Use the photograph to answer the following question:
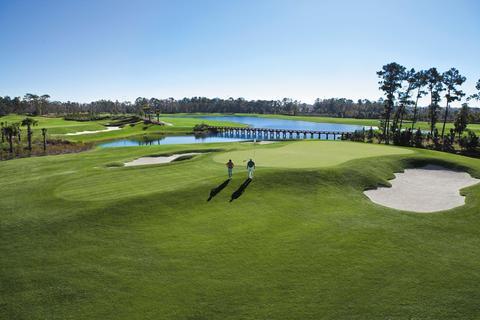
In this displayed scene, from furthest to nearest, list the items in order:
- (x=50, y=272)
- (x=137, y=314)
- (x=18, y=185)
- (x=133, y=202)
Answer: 1. (x=18, y=185)
2. (x=133, y=202)
3. (x=50, y=272)
4. (x=137, y=314)

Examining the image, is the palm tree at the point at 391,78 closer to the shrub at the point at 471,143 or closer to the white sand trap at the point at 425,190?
the shrub at the point at 471,143

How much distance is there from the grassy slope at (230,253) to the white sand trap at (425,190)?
1.19 meters

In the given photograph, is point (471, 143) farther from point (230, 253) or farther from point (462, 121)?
point (230, 253)

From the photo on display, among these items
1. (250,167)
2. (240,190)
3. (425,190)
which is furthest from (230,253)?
(425,190)

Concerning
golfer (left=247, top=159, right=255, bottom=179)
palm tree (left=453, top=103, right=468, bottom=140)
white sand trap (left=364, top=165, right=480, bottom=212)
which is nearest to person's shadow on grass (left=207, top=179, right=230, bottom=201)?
golfer (left=247, top=159, right=255, bottom=179)

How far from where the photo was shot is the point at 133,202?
61.0 feet

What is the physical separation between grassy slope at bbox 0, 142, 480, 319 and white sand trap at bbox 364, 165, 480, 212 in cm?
119

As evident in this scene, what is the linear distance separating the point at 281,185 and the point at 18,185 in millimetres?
18558

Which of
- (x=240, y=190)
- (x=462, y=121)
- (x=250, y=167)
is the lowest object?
(x=240, y=190)

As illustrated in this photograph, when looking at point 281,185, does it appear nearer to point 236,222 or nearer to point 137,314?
point 236,222

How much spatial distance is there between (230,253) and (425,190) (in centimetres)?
1709

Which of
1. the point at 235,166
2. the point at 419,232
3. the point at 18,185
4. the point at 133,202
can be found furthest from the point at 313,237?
the point at 18,185

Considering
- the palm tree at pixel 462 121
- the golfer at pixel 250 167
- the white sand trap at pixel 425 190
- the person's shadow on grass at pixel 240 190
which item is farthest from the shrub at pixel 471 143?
the person's shadow on grass at pixel 240 190

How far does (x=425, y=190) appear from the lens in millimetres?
23922
